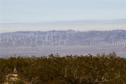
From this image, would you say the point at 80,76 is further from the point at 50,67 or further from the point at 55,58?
the point at 55,58

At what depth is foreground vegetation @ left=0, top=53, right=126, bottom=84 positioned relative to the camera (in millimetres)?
14344

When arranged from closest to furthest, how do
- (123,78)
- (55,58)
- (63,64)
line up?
(123,78)
(63,64)
(55,58)

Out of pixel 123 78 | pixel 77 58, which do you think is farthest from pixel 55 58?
pixel 123 78

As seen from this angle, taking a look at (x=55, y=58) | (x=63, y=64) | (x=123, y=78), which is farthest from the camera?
(x=55, y=58)

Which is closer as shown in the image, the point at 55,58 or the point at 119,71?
the point at 119,71

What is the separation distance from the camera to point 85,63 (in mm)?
15242

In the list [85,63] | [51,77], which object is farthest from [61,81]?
[85,63]

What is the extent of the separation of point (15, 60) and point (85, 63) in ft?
7.30

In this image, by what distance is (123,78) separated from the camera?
14172 millimetres

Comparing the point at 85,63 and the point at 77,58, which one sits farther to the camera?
the point at 77,58

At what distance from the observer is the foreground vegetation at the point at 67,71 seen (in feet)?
47.1

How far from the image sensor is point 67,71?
14602 millimetres

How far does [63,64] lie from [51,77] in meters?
0.83

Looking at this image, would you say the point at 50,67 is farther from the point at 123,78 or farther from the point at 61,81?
the point at 123,78
